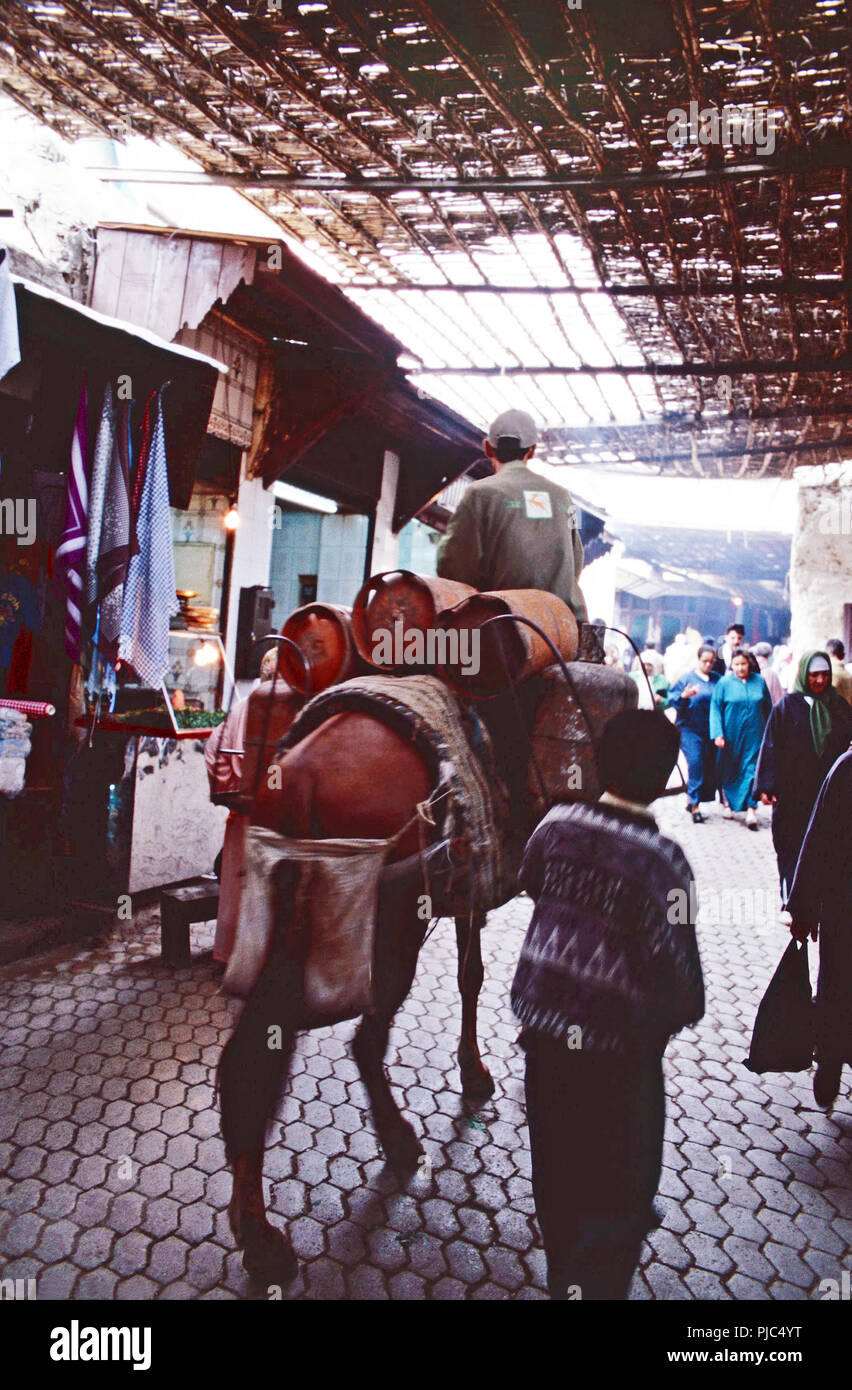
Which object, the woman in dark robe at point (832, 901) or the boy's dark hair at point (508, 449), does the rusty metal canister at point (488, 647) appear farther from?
the woman in dark robe at point (832, 901)

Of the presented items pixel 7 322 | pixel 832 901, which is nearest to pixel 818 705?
pixel 832 901

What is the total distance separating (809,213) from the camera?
19.0ft

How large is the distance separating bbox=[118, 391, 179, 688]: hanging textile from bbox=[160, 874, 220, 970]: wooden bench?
134 cm

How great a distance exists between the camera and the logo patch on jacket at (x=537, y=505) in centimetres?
371

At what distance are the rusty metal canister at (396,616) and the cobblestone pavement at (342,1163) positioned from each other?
6.18ft

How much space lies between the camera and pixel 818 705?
6.22m

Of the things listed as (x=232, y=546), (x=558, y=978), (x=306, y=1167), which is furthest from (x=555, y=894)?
(x=232, y=546)

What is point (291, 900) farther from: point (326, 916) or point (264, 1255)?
point (264, 1255)

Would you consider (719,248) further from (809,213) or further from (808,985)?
(808,985)

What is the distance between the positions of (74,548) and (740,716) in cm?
853

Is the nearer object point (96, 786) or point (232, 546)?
point (96, 786)

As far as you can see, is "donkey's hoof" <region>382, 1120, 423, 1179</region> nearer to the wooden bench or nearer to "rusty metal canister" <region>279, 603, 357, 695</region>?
"rusty metal canister" <region>279, 603, 357, 695</region>

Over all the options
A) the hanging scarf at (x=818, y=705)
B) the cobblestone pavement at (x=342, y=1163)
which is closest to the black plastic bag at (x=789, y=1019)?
the cobblestone pavement at (x=342, y=1163)
